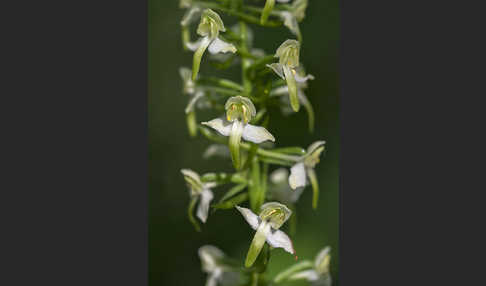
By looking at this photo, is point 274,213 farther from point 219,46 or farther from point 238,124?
point 219,46

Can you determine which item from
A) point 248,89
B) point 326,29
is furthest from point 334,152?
point 248,89

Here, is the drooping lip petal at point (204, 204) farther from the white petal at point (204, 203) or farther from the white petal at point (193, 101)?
the white petal at point (193, 101)

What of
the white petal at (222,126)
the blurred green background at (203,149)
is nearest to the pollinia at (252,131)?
the white petal at (222,126)

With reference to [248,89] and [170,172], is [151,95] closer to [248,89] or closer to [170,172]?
[170,172]

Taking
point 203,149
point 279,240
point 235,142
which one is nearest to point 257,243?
point 279,240

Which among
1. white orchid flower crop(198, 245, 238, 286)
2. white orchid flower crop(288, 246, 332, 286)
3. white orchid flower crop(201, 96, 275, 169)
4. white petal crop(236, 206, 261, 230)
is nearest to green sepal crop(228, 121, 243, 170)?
white orchid flower crop(201, 96, 275, 169)

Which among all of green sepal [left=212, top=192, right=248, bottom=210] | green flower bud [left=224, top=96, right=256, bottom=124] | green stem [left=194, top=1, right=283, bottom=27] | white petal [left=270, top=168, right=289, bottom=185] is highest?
green stem [left=194, top=1, right=283, bottom=27]

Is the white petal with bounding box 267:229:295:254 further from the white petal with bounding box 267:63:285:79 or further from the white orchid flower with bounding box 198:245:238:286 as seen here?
the white petal with bounding box 267:63:285:79
